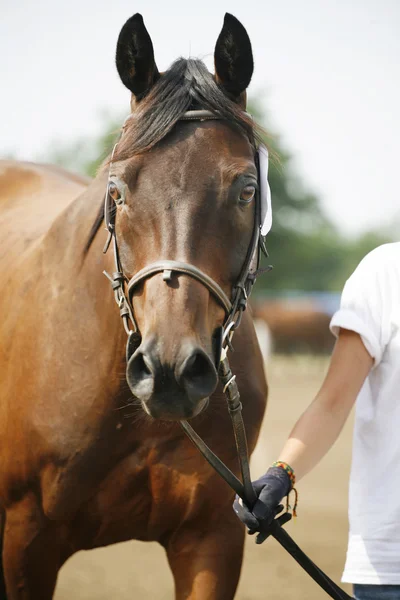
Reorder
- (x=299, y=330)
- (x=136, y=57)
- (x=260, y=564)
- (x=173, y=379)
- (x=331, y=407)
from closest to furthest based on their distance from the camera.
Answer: (x=173, y=379), (x=331, y=407), (x=136, y=57), (x=260, y=564), (x=299, y=330)

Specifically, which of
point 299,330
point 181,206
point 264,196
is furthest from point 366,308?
point 299,330

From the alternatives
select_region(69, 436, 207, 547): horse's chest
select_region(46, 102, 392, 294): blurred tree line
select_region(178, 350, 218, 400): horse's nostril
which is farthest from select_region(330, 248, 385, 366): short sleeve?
select_region(46, 102, 392, 294): blurred tree line

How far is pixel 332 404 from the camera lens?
7.65 ft

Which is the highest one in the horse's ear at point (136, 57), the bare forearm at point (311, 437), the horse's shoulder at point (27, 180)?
the horse's ear at point (136, 57)

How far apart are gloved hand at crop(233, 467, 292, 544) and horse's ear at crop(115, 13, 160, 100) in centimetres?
129

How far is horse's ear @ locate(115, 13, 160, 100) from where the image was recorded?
8.32 ft

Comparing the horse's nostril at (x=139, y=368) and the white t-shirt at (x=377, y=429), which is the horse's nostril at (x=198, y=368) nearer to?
the horse's nostril at (x=139, y=368)

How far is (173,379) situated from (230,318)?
0.38 metres

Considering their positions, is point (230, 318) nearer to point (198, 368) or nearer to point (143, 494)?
point (198, 368)

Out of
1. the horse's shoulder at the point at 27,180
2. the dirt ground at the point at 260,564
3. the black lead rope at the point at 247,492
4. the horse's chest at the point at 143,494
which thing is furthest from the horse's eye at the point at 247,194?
the dirt ground at the point at 260,564

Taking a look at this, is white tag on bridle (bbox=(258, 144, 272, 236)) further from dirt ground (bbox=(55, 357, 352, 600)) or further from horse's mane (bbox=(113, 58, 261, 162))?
dirt ground (bbox=(55, 357, 352, 600))

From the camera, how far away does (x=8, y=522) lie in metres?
3.01

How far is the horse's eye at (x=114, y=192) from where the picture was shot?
2447 mm

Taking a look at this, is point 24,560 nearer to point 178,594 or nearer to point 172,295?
point 178,594
